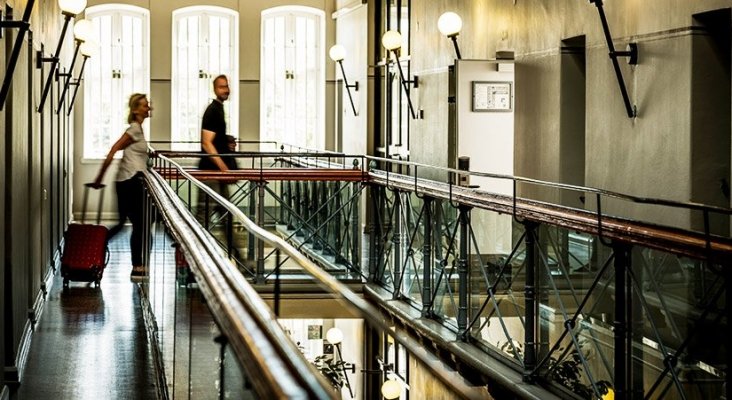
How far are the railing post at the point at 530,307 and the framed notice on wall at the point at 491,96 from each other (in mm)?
4423

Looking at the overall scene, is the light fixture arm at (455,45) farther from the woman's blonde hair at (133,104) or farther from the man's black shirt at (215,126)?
the woman's blonde hair at (133,104)

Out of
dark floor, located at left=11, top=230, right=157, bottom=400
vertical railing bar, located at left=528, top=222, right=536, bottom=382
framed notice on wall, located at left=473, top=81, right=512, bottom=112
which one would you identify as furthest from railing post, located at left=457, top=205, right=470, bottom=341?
framed notice on wall, located at left=473, top=81, right=512, bottom=112

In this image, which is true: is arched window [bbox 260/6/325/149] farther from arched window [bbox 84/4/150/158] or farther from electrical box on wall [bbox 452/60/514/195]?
electrical box on wall [bbox 452/60/514/195]

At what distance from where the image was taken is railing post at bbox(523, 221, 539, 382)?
5148mm

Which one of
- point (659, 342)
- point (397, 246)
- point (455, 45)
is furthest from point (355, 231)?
point (659, 342)

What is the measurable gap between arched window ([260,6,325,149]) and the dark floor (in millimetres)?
8137

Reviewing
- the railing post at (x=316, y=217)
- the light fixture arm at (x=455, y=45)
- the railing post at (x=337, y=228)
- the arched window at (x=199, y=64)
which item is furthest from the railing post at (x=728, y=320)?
the arched window at (x=199, y=64)

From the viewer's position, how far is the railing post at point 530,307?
5.15 m

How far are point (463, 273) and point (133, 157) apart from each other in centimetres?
291

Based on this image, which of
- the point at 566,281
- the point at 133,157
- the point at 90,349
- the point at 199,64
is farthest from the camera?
the point at 199,64

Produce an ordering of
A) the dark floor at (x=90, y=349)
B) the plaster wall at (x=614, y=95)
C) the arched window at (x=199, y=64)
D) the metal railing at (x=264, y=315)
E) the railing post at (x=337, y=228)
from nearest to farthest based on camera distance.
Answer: the metal railing at (x=264, y=315), the dark floor at (x=90, y=349), the plaster wall at (x=614, y=95), the railing post at (x=337, y=228), the arched window at (x=199, y=64)

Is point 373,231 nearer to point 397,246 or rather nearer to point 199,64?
point 397,246

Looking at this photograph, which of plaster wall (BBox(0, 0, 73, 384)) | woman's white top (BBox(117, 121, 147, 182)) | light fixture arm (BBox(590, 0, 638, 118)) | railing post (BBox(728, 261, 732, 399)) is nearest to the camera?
railing post (BBox(728, 261, 732, 399))

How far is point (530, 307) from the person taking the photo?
5.20m
